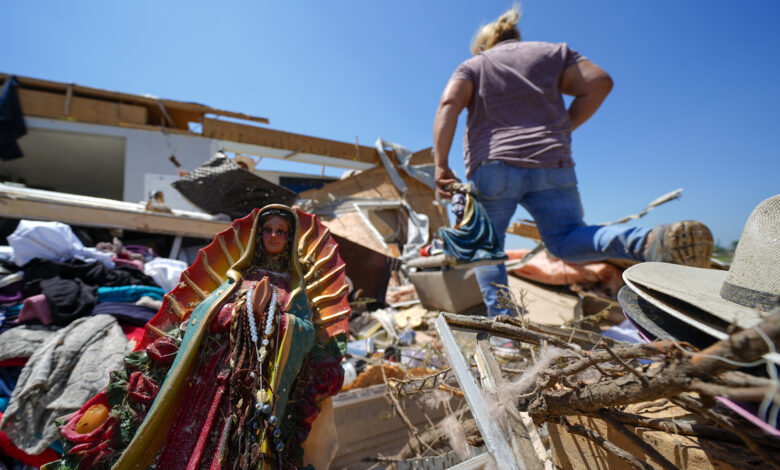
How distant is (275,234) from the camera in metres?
1.68

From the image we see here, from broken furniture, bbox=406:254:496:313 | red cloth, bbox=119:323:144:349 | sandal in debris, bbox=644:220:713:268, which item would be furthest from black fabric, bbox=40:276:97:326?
sandal in debris, bbox=644:220:713:268

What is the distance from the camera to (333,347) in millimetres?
1663

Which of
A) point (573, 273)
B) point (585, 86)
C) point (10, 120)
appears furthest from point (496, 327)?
point (10, 120)

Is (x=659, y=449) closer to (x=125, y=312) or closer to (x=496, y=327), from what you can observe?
(x=496, y=327)

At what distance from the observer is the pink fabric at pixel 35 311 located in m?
2.32

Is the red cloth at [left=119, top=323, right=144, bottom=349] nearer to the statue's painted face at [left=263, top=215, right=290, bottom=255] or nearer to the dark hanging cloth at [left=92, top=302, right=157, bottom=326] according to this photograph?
the dark hanging cloth at [left=92, top=302, right=157, bottom=326]

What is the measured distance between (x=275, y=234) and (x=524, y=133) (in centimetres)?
184

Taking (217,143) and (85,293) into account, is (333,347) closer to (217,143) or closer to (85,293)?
(85,293)

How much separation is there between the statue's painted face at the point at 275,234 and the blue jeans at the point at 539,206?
4.30 ft

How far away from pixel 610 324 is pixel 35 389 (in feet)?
14.0

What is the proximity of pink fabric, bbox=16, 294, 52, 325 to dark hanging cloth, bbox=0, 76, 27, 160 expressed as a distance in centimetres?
699

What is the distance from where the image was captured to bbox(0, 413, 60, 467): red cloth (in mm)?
1730

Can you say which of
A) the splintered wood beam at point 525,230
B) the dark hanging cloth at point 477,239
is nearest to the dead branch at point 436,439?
the dark hanging cloth at point 477,239

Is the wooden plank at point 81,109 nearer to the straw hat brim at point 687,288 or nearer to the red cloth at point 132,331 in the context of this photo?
the red cloth at point 132,331
